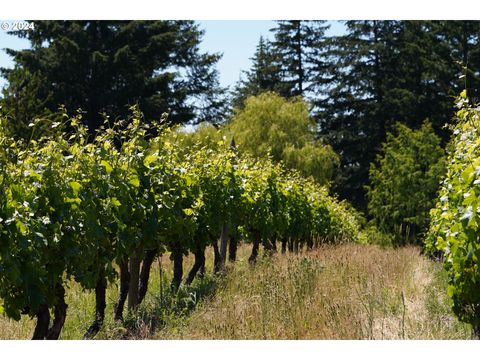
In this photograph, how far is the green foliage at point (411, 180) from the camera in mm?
23812

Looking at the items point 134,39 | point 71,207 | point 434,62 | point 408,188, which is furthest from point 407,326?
point 434,62

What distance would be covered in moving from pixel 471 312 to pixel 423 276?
477 cm

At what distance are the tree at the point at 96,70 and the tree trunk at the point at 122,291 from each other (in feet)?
52.8

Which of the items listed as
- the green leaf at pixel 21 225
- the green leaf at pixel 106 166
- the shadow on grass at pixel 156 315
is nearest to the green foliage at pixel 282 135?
the shadow on grass at pixel 156 315

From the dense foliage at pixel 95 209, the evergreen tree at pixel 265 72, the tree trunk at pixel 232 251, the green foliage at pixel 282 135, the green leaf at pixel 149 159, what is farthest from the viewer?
the evergreen tree at pixel 265 72

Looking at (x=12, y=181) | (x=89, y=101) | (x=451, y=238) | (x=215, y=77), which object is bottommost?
(x=451, y=238)

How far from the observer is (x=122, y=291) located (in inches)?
287

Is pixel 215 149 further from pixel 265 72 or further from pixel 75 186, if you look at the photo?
pixel 75 186

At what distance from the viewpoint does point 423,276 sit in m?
9.74

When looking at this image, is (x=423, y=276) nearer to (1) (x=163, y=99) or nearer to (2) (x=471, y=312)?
(2) (x=471, y=312)

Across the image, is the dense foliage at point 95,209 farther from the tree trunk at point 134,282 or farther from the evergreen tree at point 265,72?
the evergreen tree at point 265,72

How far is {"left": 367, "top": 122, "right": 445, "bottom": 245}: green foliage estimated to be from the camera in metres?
23.8

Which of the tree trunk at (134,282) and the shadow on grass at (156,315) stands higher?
the tree trunk at (134,282)

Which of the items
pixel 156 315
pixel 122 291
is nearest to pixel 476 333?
pixel 156 315
